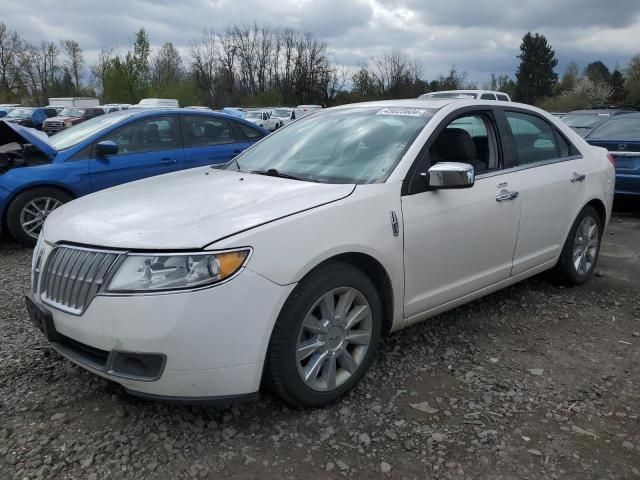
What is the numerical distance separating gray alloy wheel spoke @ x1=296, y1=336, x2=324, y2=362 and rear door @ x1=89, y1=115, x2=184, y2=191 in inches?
172

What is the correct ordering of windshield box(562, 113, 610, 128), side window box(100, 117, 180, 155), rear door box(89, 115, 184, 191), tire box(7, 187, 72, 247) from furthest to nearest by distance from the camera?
windshield box(562, 113, 610, 128) < side window box(100, 117, 180, 155) < rear door box(89, 115, 184, 191) < tire box(7, 187, 72, 247)

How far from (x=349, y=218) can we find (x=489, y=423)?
125 centimetres

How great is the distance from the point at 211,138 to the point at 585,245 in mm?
4636

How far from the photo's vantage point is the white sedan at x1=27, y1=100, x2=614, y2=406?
2.38 m

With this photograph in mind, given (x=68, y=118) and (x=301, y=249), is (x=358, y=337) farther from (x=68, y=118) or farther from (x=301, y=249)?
(x=68, y=118)

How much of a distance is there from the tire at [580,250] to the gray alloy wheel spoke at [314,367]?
2666 mm

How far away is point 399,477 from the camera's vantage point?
2.38 meters

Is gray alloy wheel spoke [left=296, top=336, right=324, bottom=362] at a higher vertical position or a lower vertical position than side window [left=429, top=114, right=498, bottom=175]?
lower

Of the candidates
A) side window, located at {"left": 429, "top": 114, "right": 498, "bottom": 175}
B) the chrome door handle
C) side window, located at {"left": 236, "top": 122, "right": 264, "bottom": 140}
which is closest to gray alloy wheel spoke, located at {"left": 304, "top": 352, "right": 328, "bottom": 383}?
side window, located at {"left": 429, "top": 114, "right": 498, "bottom": 175}

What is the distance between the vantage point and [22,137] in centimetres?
593

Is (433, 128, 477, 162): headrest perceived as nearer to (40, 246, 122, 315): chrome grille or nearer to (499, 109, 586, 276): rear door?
(499, 109, 586, 276): rear door

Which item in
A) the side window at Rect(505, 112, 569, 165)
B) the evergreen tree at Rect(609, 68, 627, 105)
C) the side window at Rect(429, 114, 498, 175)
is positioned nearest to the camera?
the side window at Rect(429, 114, 498, 175)

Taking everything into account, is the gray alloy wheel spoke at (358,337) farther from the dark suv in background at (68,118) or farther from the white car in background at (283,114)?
the white car in background at (283,114)

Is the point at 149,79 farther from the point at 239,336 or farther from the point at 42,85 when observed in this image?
the point at 239,336
